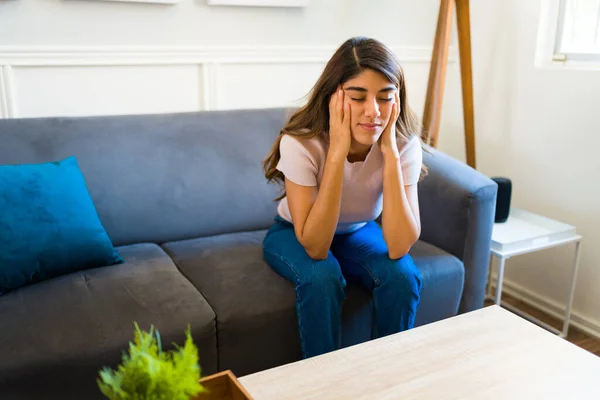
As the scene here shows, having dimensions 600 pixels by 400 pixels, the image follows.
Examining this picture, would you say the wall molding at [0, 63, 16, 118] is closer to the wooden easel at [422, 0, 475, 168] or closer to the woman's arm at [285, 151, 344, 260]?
the woman's arm at [285, 151, 344, 260]

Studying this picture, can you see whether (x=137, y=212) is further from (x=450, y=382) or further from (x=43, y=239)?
(x=450, y=382)

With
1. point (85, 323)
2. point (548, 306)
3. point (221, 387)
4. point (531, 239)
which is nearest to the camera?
point (221, 387)

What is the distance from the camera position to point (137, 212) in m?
1.92

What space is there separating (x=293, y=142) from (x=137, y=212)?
66 centimetres

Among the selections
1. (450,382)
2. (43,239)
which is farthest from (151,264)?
(450,382)

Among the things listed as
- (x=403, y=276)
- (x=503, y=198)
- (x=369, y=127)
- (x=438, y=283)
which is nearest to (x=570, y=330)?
(x=503, y=198)

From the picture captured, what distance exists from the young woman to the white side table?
22.2 inches

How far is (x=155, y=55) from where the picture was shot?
2.17 m

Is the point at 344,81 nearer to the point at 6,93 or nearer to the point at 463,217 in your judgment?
the point at 463,217

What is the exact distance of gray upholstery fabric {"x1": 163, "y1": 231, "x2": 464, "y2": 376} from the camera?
149 centimetres

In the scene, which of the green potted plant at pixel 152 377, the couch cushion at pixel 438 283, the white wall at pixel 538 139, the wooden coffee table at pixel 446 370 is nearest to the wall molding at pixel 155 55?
the white wall at pixel 538 139

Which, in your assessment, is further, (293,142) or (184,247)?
(184,247)

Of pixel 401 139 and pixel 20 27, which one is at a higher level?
pixel 20 27

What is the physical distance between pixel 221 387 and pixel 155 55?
158 cm
